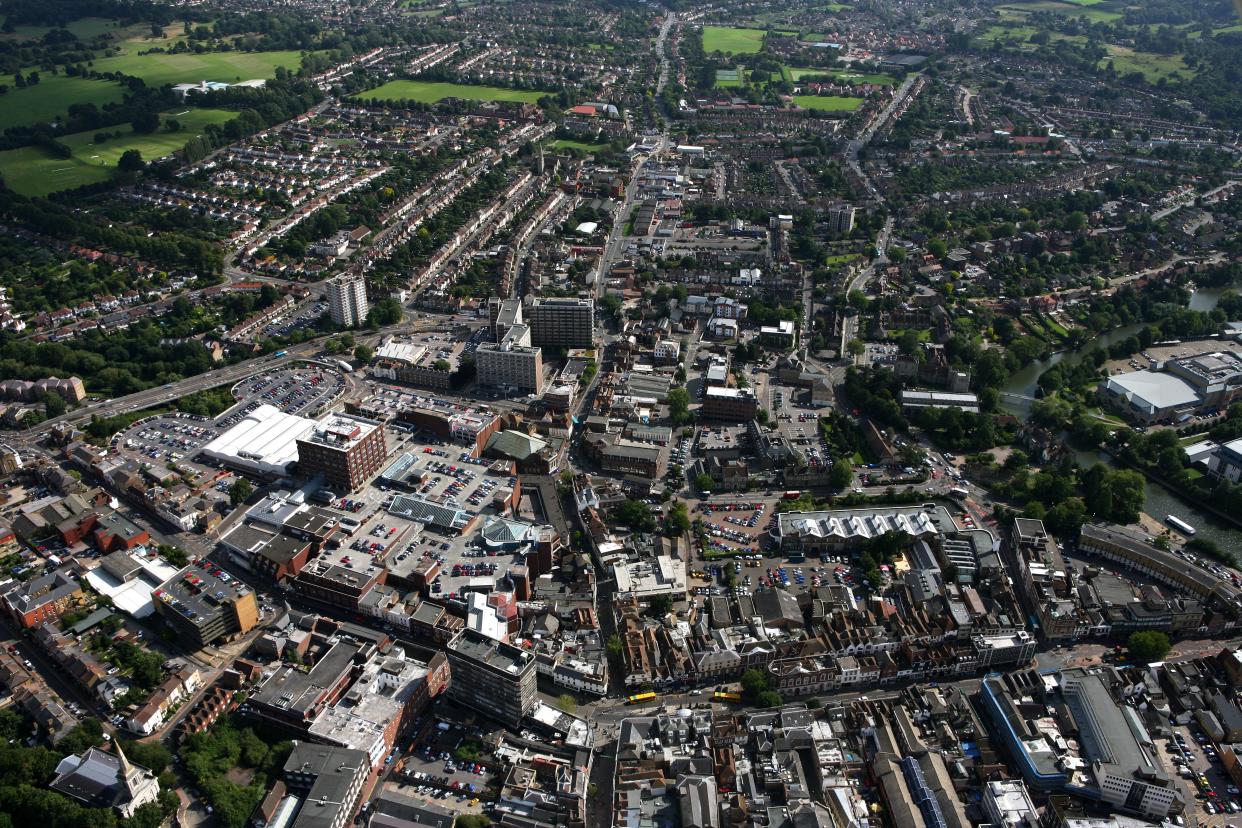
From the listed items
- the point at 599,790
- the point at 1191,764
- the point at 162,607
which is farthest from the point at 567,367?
the point at 1191,764

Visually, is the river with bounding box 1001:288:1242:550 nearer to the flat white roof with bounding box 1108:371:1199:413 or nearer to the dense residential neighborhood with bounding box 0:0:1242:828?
the dense residential neighborhood with bounding box 0:0:1242:828

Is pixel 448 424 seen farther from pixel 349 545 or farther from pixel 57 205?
pixel 57 205

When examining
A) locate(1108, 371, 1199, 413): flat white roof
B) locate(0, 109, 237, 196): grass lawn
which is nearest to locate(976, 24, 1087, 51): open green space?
locate(1108, 371, 1199, 413): flat white roof

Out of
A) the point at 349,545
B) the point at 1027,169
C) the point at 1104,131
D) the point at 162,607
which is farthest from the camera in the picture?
the point at 1104,131

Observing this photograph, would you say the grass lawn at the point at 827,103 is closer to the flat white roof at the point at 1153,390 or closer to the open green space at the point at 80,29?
the flat white roof at the point at 1153,390

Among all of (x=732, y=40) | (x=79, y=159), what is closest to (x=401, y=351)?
(x=79, y=159)

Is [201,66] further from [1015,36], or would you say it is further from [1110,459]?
[1015,36]
